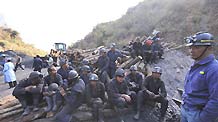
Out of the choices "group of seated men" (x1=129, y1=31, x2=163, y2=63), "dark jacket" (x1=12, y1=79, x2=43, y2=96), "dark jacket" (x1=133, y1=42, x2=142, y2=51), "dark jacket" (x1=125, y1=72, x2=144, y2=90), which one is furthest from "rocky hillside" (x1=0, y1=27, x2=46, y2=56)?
"dark jacket" (x1=125, y1=72, x2=144, y2=90)

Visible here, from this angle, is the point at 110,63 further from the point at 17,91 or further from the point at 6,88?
the point at 6,88

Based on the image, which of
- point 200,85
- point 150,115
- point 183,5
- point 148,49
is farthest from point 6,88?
point 183,5

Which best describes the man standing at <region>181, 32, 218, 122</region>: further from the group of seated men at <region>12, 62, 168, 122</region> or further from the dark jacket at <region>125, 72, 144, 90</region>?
the dark jacket at <region>125, 72, 144, 90</region>

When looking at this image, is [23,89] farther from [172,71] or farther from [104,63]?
[172,71]

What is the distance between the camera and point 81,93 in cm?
759

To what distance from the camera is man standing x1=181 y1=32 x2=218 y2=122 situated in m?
3.17

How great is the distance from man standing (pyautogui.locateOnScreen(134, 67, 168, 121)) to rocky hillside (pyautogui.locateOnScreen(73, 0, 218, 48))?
15.6m

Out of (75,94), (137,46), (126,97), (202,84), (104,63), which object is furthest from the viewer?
(137,46)

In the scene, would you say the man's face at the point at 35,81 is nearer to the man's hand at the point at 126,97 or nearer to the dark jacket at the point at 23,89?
the dark jacket at the point at 23,89

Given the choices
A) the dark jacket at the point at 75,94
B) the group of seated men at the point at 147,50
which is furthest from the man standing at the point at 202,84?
the group of seated men at the point at 147,50

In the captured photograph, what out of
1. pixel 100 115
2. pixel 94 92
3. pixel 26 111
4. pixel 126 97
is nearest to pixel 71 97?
pixel 94 92

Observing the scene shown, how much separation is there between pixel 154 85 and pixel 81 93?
214 centimetres

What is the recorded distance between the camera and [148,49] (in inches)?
555

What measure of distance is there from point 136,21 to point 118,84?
2234 centimetres
